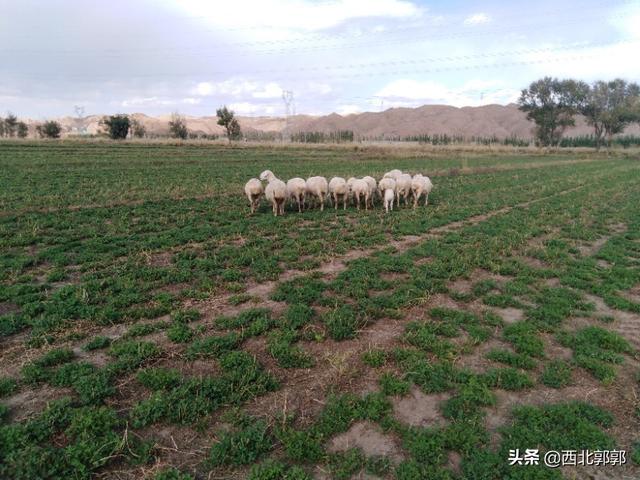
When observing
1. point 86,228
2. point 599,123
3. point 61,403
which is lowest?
point 61,403

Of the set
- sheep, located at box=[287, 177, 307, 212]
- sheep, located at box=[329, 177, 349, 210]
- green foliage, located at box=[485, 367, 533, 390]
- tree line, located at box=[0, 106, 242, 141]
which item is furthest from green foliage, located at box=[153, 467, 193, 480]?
tree line, located at box=[0, 106, 242, 141]

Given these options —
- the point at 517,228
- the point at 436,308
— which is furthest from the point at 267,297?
the point at 517,228

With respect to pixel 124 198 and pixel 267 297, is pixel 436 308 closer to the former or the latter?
pixel 267 297

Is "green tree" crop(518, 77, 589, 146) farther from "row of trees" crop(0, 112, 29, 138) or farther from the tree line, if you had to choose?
"row of trees" crop(0, 112, 29, 138)

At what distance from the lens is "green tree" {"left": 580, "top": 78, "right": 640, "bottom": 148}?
7138 centimetres

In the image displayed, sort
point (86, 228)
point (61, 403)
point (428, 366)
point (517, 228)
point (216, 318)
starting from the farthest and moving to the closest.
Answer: point (517, 228) → point (86, 228) → point (216, 318) → point (428, 366) → point (61, 403)

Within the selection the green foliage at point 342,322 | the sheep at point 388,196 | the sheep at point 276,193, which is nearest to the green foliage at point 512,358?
the green foliage at point 342,322

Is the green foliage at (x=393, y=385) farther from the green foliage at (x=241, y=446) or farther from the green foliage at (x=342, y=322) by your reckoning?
the green foliage at (x=241, y=446)

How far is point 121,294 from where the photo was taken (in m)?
8.09

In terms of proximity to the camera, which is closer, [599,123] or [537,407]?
[537,407]

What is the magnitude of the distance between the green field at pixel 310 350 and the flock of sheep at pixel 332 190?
274cm

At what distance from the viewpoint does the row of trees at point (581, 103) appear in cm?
7231

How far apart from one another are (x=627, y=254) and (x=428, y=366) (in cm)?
970

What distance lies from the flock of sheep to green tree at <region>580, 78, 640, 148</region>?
238 ft
